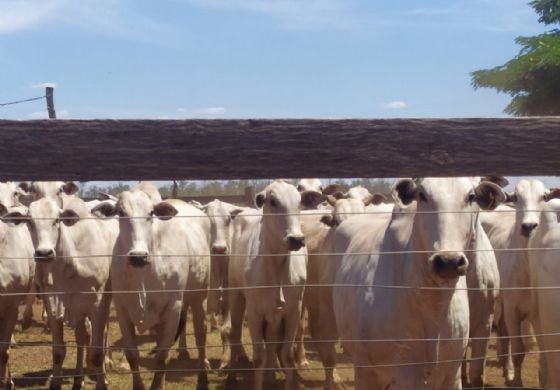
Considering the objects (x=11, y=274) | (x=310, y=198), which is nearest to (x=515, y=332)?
(x=310, y=198)

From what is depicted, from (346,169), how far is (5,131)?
4.69ft

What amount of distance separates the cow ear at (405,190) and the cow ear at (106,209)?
4.08 meters

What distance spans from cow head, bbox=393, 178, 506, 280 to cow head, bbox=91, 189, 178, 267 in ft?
11.4

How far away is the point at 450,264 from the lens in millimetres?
4555

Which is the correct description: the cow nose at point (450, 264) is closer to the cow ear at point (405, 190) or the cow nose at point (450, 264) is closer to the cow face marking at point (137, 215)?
the cow ear at point (405, 190)

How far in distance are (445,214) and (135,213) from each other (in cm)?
429

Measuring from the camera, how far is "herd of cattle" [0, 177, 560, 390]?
5059 mm

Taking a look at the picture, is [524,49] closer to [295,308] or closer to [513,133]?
[295,308]

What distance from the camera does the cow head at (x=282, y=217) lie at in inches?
328

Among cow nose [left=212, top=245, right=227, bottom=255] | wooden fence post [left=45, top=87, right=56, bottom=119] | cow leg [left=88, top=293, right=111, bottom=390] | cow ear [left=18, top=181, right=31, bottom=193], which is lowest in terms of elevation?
cow leg [left=88, top=293, right=111, bottom=390]

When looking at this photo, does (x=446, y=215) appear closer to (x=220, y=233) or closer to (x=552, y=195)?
(x=552, y=195)

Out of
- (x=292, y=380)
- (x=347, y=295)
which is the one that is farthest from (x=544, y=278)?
(x=292, y=380)

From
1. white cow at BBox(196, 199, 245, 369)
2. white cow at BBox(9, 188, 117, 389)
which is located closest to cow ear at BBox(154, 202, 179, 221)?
white cow at BBox(9, 188, 117, 389)

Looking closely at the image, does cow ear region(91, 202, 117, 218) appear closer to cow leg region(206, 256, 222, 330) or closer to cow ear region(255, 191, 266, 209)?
cow ear region(255, 191, 266, 209)
